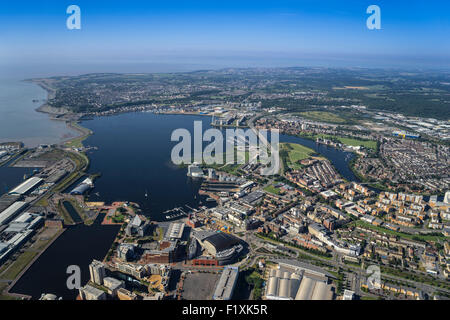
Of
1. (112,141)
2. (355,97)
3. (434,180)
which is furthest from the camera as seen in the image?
(355,97)

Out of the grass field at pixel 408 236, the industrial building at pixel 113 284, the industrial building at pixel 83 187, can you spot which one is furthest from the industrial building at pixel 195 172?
the industrial building at pixel 113 284

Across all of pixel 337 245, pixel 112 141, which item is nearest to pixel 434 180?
pixel 337 245

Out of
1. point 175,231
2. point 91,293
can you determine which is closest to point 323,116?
point 175,231

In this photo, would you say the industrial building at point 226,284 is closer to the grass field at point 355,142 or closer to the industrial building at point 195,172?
the industrial building at point 195,172

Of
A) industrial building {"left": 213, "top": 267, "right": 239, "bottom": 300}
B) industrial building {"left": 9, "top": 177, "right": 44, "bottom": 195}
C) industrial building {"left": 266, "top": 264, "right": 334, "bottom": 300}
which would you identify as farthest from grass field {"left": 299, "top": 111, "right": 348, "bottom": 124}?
industrial building {"left": 9, "top": 177, "right": 44, "bottom": 195}

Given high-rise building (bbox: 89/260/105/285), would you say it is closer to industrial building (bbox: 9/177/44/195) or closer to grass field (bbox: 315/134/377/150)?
industrial building (bbox: 9/177/44/195)
